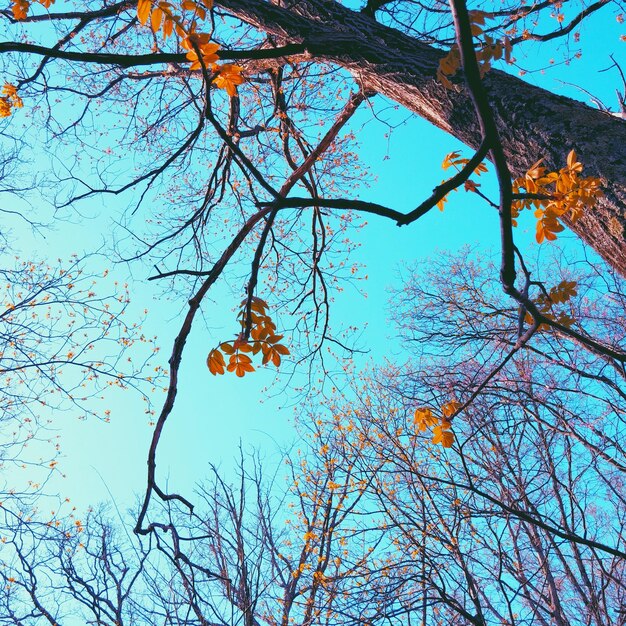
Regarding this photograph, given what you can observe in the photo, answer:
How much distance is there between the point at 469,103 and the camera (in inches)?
87.4

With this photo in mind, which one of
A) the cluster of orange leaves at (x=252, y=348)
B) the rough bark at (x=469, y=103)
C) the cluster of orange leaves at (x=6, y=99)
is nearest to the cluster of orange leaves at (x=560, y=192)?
the rough bark at (x=469, y=103)

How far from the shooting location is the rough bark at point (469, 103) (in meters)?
1.74

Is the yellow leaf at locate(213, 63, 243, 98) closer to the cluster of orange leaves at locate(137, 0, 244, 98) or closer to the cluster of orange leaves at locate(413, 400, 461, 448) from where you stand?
the cluster of orange leaves at locate(137, 0, 244, 98)

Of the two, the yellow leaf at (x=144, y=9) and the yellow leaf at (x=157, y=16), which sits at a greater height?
the yellow leaf at (x=157, y=16)

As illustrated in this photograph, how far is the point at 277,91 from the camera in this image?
200 inches

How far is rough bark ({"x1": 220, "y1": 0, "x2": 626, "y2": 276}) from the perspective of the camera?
1.74 m

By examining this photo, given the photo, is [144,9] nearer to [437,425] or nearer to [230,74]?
[230,74]

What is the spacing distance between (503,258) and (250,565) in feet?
15.7

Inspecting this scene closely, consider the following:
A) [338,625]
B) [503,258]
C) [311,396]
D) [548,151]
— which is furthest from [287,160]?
[503,258]

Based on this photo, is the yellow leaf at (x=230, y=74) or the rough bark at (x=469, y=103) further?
the rough bark at (x=469, y=103)

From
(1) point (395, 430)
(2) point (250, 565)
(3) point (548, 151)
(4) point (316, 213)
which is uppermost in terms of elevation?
(4) point (316, 213)

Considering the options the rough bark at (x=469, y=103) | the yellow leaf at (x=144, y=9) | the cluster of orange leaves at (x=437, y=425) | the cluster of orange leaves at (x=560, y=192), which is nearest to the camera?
the yellow leaf at (x=144, y=9)

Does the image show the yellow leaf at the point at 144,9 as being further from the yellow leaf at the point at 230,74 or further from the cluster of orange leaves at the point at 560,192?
the cluster of orange leaves at the point at 560,192

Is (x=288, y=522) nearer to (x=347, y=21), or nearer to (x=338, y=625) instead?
(x=338, y=625)
